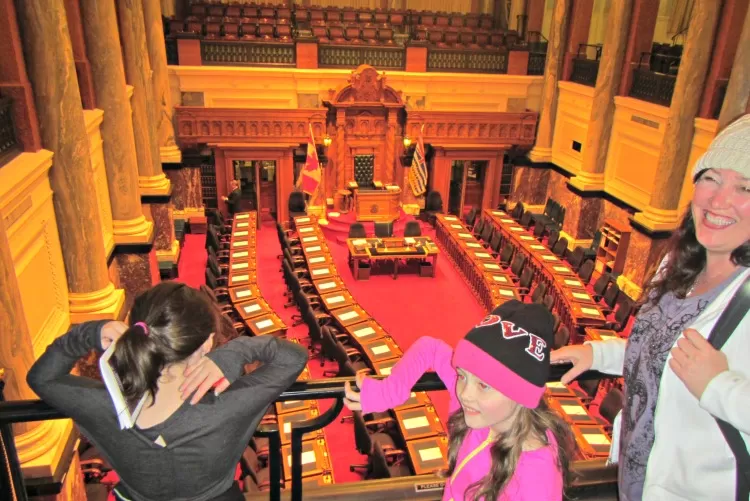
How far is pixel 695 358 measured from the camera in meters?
1.39

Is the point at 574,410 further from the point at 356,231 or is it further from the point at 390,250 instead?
the point at 356,231

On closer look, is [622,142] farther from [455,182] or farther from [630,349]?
[630,349]

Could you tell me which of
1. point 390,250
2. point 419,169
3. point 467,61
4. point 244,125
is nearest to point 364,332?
point 390,250

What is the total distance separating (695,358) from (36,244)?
6084 millimetres

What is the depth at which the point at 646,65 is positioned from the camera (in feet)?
39.0

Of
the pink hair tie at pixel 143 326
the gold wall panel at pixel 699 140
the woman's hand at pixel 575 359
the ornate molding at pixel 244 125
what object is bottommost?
the ornate molding at pixel 244 125

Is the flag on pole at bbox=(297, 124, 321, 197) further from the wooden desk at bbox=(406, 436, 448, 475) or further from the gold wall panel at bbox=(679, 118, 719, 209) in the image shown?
the wooden desk at bbox=(406, 436, 448, 475)

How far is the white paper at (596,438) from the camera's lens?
6.19m

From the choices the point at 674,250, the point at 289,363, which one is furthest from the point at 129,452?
the point at 674,250

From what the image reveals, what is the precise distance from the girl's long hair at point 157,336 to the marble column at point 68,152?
17.5ft

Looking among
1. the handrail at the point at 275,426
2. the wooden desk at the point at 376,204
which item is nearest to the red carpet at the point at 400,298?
the wooden desk at the point at 376,204

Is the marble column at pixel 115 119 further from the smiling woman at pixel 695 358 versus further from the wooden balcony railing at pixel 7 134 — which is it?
the smiling woman at pixel 695 358

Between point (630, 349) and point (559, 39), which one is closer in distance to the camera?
point (630, 349)

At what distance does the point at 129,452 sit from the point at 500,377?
1.07m
